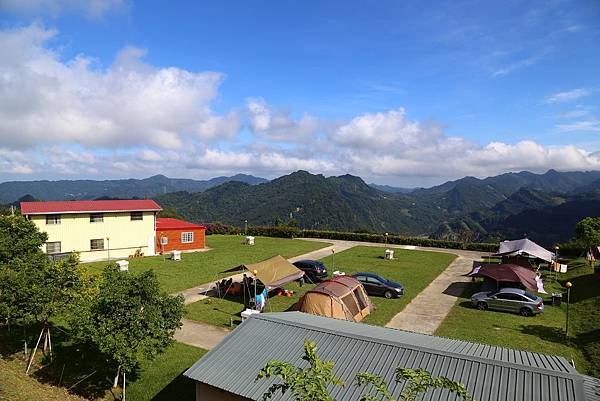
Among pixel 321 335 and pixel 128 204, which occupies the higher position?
pixel 128 204

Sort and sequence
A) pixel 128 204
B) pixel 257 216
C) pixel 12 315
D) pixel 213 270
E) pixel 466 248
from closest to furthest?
pixel 12 315, pixel 213 270, pixel 128 204, pixel 466 248, pixel 257 216

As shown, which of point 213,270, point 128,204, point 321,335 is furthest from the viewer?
point 128,204

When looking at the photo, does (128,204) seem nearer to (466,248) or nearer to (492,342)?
(492,342)

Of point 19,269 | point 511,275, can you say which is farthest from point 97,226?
point 511,275

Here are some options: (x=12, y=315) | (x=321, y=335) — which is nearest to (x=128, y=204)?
(x=12, y=315)

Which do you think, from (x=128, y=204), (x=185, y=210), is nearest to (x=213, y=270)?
(x=128, y=204)

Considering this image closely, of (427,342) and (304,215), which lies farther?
(304,215)
